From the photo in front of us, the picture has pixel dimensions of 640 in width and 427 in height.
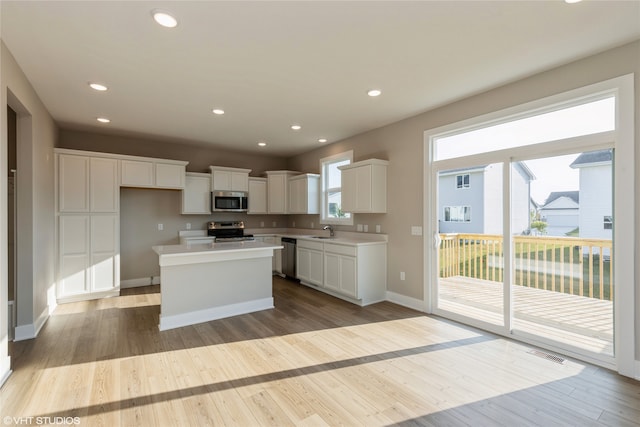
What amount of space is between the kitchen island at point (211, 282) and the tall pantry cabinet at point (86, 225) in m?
1.54

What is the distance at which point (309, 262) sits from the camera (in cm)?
541

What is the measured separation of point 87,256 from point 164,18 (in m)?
4.07

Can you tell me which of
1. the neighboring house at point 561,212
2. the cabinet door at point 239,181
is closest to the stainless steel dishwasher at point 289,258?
the cabinet door at point 239,181

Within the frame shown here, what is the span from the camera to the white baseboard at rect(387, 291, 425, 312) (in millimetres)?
4125

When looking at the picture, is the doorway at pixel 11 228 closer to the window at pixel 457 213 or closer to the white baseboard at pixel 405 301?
the white baseboard at pixel 405 301

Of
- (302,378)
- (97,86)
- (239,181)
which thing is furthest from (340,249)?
(97,86)

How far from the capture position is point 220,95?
3537 millimetres

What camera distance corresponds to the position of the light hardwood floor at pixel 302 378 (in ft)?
6.52

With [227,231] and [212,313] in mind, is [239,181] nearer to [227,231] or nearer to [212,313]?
[227,231]

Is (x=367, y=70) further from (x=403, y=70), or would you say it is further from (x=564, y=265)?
(x=564, y=265)

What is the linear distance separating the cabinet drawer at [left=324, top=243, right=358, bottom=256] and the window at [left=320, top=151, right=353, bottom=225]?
840 millimetres

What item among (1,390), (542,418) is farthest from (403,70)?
(1,390)

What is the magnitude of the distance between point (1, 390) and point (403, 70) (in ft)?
14.1

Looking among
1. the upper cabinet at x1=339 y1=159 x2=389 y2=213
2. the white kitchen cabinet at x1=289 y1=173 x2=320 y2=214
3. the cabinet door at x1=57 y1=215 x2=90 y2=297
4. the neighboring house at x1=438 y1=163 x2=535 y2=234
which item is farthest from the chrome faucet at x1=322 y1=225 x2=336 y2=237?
the cabinet door at x1=57 y1=215 x2=90 y2=297
